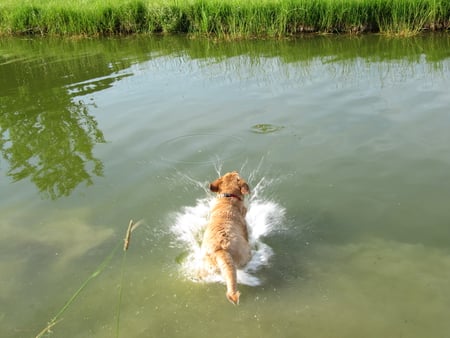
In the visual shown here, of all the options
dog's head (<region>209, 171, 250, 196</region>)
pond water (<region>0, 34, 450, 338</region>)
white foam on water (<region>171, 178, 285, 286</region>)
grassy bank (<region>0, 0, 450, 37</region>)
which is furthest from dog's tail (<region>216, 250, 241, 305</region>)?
grassy bank (<region>0, 0, 450, 37</region>)

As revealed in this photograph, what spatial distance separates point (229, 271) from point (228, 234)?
70cm

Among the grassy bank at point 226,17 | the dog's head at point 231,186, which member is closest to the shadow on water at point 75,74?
the grassy bank at point 226,17

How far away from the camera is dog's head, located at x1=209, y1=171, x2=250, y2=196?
571 centimetres

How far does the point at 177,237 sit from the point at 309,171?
7.69 feet

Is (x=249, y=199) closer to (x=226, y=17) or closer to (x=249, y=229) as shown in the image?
(x=249, y=229)

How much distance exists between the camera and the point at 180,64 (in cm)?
1297

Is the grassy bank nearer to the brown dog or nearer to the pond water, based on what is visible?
the pond water

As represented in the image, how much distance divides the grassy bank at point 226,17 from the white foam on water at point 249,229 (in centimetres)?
969

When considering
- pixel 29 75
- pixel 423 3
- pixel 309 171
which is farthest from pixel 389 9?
pixel 29 75

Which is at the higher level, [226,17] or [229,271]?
[226,17]

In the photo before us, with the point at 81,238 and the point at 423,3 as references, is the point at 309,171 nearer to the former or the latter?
the point at 81,238

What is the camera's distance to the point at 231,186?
5.74m

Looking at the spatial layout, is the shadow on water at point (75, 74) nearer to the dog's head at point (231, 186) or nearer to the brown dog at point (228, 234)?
the dog's head at point (231, 186)

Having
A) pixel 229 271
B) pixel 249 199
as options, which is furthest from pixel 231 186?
pixel 229 271
